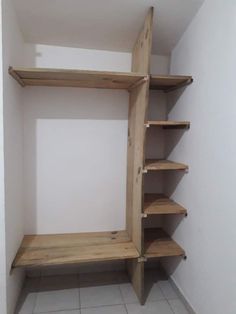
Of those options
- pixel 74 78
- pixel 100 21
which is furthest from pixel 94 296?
pixel 100 21

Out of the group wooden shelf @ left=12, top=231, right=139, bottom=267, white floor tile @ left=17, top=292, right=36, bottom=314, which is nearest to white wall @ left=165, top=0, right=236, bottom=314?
wooden shelf @ left=12, top=231, right=139, bottom=267

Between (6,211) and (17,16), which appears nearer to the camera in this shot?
(6,211)

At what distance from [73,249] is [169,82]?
1.50 m

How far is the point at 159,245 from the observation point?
80.4 inches

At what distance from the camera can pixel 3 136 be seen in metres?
1.49

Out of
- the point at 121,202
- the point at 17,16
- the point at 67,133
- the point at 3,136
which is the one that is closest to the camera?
the point at 3,136

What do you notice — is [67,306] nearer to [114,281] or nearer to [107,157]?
[114,281]

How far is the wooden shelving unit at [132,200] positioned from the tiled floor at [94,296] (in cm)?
11

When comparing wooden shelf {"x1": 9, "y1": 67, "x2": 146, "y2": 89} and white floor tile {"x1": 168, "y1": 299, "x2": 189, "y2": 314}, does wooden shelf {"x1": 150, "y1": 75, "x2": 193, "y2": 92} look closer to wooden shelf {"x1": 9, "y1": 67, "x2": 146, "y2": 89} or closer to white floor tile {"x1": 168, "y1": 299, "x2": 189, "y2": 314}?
wooden shelf {"x1": 9, "y1": 67, "x2": 146, "y2": 89}

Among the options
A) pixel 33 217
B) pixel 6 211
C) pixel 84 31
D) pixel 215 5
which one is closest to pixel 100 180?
pixel 33 217

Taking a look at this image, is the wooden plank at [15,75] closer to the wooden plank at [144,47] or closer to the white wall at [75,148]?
the white wall at [75,148]

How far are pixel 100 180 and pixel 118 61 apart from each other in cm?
107

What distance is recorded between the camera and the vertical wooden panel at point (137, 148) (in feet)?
5.76

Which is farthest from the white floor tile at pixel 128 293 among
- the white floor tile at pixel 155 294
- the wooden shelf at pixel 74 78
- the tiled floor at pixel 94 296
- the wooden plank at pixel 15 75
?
the wooden plank at pixel 15 75
